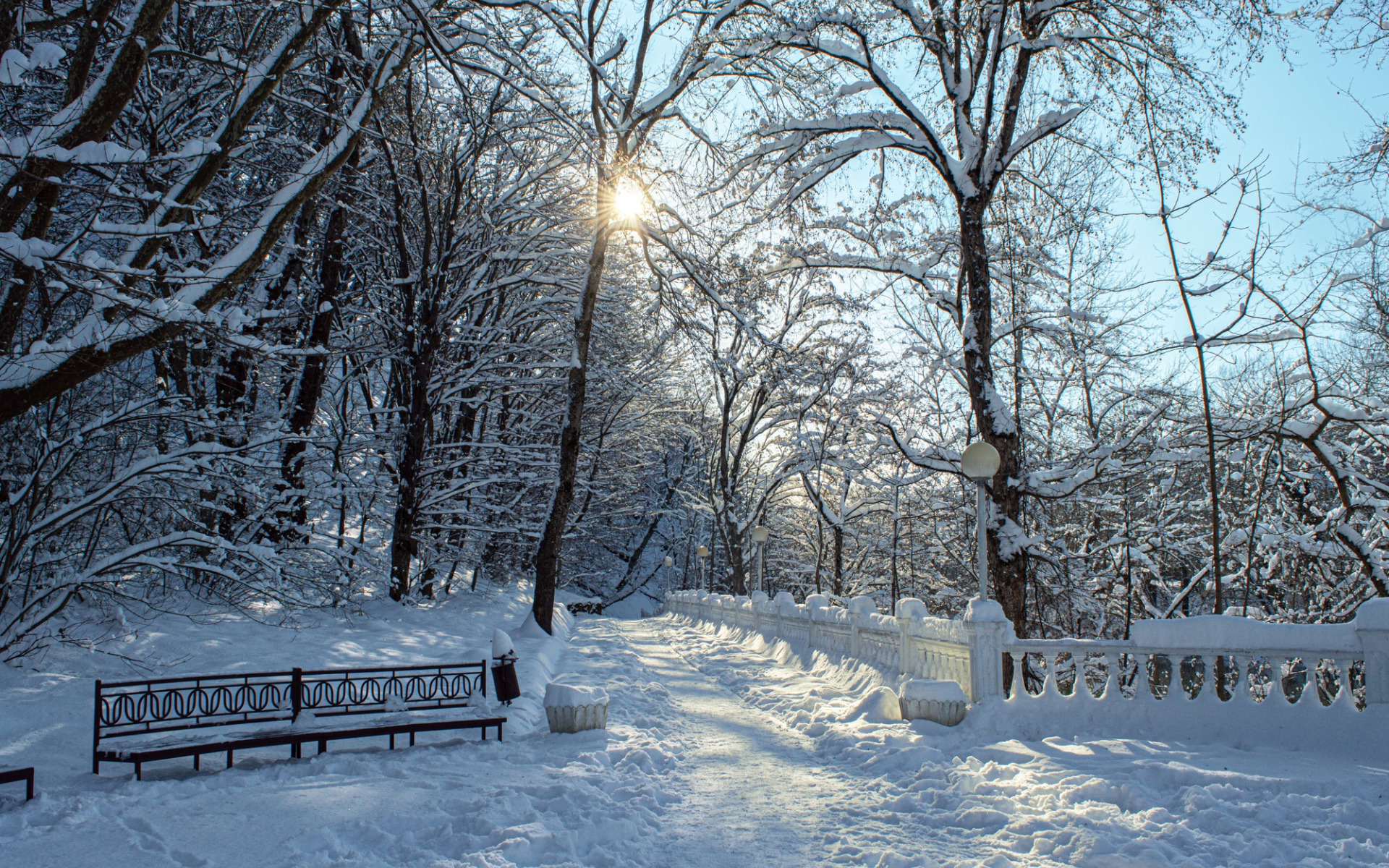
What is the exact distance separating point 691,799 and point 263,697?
4.18 m

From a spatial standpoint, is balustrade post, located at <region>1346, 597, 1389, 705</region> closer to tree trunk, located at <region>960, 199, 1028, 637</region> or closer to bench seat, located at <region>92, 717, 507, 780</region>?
tree trunk, located at <region>960, 199, 1028, 637</region>

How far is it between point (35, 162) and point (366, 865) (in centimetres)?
495

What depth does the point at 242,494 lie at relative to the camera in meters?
10.4

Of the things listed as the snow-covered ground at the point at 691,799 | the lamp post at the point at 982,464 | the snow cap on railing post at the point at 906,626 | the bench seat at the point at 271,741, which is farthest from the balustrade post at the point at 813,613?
the bench seat at the point at 271,741

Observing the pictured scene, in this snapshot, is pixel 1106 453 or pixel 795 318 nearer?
pixel 1106 453

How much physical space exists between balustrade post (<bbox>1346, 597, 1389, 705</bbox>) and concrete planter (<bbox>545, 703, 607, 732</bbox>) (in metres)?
7.04

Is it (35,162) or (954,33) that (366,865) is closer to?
(35,162)

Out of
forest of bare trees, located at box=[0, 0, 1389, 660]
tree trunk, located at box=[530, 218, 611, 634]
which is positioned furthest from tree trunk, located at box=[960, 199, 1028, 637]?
tree trunk, located at box=[530, 218, 611, 634]

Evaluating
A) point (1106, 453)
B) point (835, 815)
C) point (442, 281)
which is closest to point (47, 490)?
point (835, 815)

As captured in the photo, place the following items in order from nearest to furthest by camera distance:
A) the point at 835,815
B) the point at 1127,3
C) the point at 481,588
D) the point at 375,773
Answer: the point at 835,815
the point at 375,773
the point at 1127,3
the point at 481,588

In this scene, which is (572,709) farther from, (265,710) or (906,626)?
(906,626)

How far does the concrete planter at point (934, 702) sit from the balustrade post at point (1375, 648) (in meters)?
3.37

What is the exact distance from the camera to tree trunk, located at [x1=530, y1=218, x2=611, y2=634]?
589 inches

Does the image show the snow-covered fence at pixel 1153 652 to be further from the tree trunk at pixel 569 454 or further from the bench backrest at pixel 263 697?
the tree trunk at pixel 569 454
